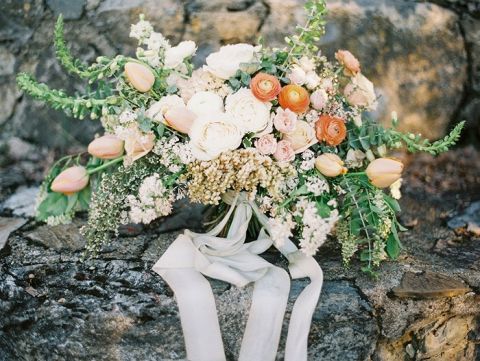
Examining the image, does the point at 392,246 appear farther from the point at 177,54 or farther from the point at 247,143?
the point at 177,54

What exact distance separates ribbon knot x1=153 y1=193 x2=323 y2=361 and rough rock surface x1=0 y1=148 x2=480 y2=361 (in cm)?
4

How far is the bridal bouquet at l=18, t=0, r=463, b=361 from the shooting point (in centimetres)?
179

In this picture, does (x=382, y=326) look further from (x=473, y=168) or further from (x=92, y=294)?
(x=473, y=168)

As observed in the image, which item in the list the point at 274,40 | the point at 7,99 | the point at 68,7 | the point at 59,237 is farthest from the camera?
the point at 7,99

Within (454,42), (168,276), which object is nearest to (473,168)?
(454,42)

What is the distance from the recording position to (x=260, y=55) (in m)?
1.90

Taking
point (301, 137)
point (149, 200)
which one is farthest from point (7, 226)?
point (301, 137)

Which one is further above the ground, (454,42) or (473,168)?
(454,42)

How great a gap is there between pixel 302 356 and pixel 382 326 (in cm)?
30

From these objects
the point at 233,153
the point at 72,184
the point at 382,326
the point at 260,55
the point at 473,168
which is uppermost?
the point at 260,55

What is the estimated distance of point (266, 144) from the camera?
71.0 inches

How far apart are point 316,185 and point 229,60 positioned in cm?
47

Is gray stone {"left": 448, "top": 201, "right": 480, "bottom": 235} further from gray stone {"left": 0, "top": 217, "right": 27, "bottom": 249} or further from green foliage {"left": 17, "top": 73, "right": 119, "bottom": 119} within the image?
gray stone {"left": 0, "top": 217, "right": 27, "bottom": 249}

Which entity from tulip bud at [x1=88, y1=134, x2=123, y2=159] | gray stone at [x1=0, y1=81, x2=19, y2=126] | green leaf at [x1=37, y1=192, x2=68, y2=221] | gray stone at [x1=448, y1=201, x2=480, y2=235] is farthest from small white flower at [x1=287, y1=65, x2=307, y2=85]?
gray stone at [x1=0, y1=81, x2=19, y2=126]
